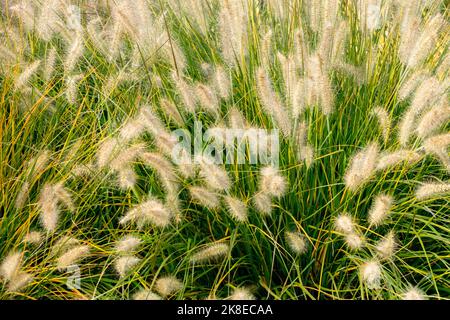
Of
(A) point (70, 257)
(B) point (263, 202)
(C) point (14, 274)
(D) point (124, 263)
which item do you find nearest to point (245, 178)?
(B) point (263, 202)

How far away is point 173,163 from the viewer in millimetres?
2414

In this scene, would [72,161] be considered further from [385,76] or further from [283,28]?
[385,76]

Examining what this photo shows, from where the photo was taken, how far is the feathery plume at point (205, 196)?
2096 millimetres

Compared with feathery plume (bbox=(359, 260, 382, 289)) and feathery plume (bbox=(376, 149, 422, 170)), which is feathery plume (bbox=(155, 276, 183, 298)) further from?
feathery plume (bbox=(376, 149, 422, 170))

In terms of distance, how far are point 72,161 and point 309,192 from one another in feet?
3.51

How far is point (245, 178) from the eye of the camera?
8.10ft

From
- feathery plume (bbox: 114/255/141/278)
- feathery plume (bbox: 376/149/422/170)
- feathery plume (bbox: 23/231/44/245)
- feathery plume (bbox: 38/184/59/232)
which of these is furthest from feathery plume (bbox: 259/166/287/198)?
feathery plume (bbox: 23/231/44/245)

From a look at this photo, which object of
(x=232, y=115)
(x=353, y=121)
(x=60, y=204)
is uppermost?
(x=353, y=121)

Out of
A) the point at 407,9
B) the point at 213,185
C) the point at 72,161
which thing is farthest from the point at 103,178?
the point at 407,9

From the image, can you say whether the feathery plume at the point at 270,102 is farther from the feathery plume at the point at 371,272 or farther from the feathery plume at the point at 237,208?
the feathery plume at the point at 371,272

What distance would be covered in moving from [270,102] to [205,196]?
465mm

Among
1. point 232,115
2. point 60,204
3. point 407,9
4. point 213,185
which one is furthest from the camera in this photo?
point 407,9

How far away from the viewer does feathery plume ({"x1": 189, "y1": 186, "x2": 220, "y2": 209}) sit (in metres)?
2.10

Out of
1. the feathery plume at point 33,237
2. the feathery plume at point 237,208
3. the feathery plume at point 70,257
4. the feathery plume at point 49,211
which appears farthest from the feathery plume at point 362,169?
the feathery plume at point 33,237
